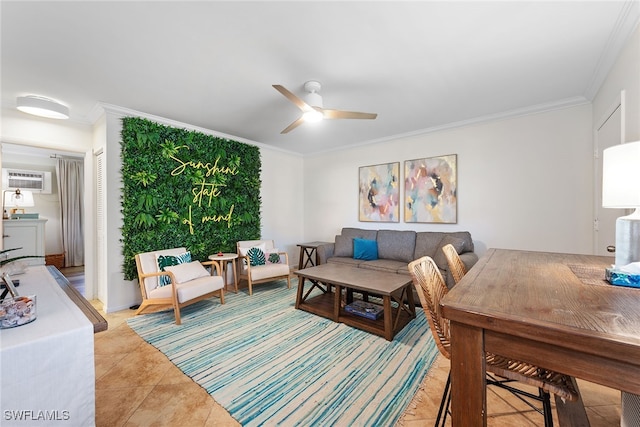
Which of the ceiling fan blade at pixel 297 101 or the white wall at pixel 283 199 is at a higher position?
the ceiling fan blade at pixel 297 101

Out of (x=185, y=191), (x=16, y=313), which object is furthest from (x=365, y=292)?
(x=185, y=191)

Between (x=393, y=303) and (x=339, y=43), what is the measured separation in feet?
9.15

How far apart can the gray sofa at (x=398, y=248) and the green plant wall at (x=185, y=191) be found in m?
1.56

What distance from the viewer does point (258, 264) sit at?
3898 millimetres

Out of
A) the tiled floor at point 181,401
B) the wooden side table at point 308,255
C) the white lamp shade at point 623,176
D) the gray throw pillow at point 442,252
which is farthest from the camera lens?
the wooden side table at point 308,255

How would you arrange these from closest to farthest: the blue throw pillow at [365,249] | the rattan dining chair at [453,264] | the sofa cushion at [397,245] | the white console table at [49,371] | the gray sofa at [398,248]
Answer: the white console table at [49,371], the rattan dining chair at [453,264], the gray sofa at [398,248], the sofa cushion at [397,245], the blue throw pillow at [365,249]

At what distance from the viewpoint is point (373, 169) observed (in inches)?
182

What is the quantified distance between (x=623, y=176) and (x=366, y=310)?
7.11 ft

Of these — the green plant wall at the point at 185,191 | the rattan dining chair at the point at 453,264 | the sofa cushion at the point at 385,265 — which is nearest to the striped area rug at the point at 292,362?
the sofa cushion at the point at 385,265

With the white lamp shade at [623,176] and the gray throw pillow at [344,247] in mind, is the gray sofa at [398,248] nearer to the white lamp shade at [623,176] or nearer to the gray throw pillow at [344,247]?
the gray throw pillow at [344,247]

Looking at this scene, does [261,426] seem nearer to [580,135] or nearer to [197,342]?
[197,342]

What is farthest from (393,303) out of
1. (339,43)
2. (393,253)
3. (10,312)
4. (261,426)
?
(10,312)

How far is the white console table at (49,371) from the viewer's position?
952mm

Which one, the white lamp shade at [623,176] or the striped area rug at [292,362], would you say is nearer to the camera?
the white lamp shade at [623,176]
